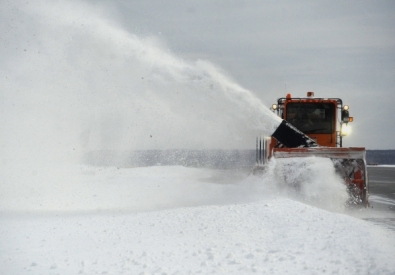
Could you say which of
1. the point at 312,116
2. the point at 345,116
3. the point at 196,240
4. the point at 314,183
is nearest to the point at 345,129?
the point at 345,116

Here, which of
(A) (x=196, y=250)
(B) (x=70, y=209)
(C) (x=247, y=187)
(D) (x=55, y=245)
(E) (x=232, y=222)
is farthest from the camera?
(C) (x=247, y=187)

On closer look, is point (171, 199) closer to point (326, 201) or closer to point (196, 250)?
point (326, 201)

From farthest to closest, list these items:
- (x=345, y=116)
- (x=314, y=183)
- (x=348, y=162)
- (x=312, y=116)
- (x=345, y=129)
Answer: (x=312, y=116)
(x=345, y=129)
(x=345, y=116)
(x=348, y=162)
(x=314, y=183)

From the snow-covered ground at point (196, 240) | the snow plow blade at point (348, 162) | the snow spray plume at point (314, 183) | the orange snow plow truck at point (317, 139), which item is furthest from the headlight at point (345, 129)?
the snow-covered ground at point (196, 240)

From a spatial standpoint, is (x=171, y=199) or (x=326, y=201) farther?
(x=171, y=199)

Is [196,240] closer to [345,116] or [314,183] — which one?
[314,183]

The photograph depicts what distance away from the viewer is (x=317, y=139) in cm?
1318

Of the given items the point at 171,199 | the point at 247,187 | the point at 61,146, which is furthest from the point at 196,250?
the point at 61,146

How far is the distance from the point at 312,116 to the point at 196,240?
773 cm

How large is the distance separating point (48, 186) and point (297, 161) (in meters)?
6.84

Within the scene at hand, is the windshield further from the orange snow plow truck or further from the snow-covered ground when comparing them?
the snow-covered ground

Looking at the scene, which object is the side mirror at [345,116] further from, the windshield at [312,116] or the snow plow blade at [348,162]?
the snow plow blade at [348,162]

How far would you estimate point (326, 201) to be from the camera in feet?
34.0

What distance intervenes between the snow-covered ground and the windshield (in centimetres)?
298
